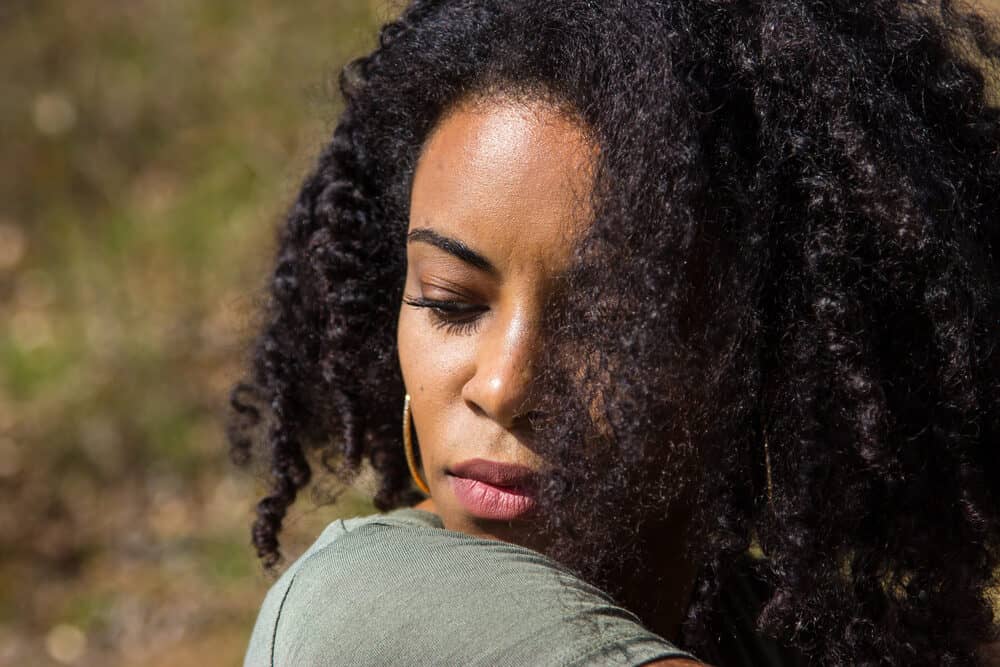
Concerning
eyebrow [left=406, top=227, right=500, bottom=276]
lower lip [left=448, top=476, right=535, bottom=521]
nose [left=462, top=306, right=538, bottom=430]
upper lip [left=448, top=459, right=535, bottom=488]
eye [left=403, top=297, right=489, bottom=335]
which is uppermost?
eyebrow [left=406, top=227, right=500, bottom=276]

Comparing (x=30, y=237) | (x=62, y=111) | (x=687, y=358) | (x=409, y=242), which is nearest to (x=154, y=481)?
(x=30, y=237)

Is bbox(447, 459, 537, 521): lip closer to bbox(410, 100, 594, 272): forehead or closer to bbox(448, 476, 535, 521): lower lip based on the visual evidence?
bbox(448, 476, 535, 521): lower lip

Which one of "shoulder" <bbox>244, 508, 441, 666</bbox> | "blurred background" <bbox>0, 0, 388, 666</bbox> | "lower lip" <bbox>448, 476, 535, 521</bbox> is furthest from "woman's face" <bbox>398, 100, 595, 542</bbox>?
"blurred background" <bbox>0, 0, 388, 666</bbox>

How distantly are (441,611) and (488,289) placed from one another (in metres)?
0.53

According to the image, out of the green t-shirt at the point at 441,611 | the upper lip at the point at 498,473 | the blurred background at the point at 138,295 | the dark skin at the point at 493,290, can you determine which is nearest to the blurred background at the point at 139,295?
the blurred background at the point at 138,295

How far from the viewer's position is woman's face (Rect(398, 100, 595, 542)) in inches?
69.2

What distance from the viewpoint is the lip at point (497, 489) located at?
5.90 feet

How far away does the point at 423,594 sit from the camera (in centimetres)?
150

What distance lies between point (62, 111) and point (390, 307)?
584 cm

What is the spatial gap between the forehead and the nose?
0.09 metres

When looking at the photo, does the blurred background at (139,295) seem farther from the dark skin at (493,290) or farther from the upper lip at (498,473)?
the upper lip at (498,473)

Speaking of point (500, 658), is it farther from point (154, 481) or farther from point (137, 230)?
point (137, 230)

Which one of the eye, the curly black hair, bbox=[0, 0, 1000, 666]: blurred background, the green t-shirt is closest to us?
the green t-shirt

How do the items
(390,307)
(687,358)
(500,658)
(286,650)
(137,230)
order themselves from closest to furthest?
(500,658)
(286,650)
(687,358)
(390,307)
(137,230)
